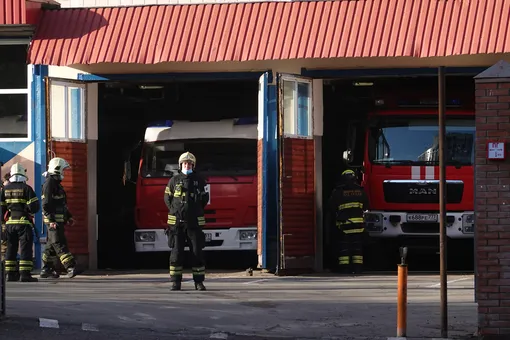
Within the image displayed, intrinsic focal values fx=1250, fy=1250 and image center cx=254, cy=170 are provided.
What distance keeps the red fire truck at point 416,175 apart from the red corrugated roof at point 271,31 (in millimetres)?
2106

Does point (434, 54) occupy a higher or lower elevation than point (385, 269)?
higher

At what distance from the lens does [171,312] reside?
13.8 meters

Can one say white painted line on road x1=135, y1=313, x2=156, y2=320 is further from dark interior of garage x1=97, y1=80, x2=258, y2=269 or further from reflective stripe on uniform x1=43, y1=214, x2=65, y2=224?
dark interior of garage x1=97, y1=80, x2=258, y2=269

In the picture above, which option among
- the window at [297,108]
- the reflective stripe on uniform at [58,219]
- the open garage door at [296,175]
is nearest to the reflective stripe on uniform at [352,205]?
the open garage door at [296,175]

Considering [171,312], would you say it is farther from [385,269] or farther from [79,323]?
[385,269]

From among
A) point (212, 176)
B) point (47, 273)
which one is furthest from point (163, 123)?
point (47, 273)

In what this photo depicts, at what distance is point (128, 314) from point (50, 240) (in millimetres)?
4515

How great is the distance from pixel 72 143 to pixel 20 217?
7.39 feet

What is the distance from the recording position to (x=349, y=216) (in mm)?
18938

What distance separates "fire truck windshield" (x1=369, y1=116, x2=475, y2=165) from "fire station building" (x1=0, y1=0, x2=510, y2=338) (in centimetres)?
104

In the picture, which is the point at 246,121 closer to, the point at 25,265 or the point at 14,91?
the point at 14,91

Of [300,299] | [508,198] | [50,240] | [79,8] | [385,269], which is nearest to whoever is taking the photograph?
[508,198]

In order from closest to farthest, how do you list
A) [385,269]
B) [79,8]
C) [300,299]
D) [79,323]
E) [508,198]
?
[508,198] < [79,323] < [300,299] < [79,8] < [385,269]

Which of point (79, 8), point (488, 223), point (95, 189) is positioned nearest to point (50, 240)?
point (95, 189)
